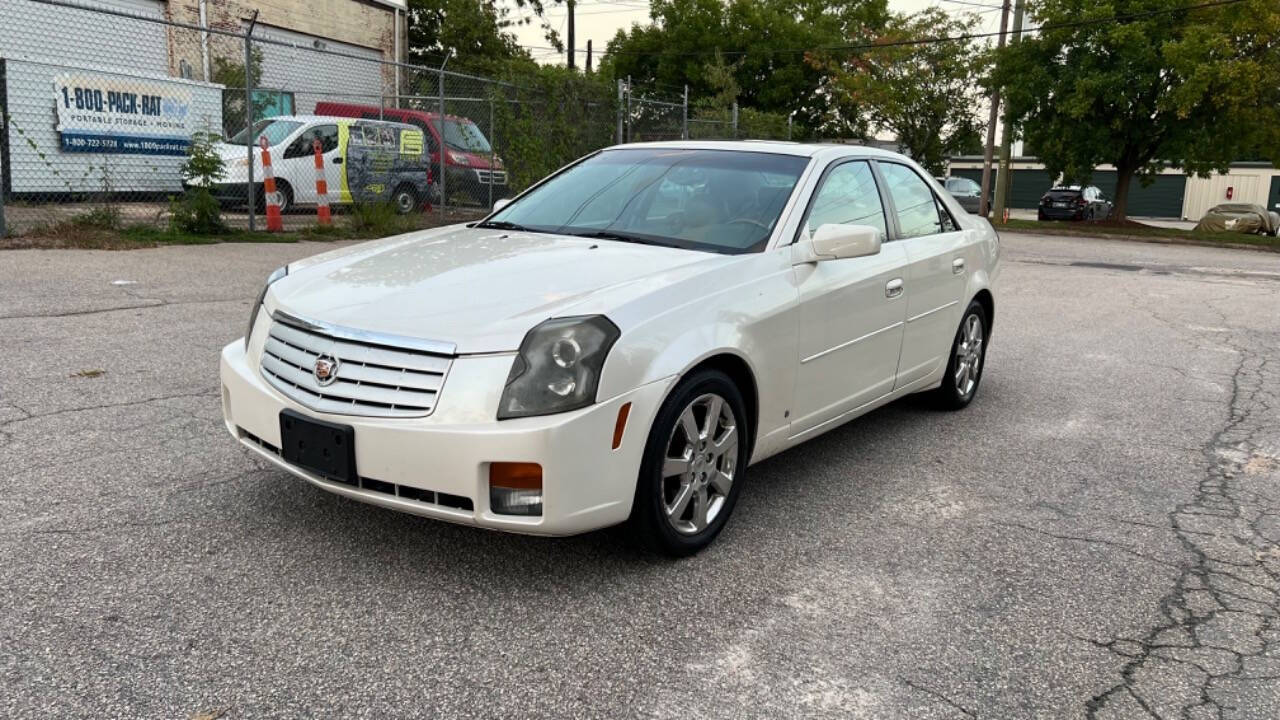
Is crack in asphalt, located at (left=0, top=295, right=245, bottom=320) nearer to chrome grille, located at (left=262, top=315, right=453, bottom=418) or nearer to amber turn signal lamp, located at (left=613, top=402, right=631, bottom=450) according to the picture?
chrome grille, located at (left=262, top=315, right=453, bottom=418)

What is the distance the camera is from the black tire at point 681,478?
10.9 ft

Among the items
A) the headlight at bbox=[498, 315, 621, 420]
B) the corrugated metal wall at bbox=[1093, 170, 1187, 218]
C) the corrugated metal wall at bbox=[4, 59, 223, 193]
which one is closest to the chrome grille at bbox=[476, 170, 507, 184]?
the corrugated metal wall at bbox=[4, 59, 223, 193]

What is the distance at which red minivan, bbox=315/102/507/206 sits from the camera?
16.3 m

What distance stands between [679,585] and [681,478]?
371 millimetres

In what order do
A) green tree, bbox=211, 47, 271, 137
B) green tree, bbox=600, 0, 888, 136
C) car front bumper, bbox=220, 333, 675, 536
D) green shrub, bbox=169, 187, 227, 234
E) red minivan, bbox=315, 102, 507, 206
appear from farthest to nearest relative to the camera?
green tree, bbox=600, 0, 888, 136
green tree, bbox=211, 47, 271, 137
red minivan, bbox=315, 102, 507, 206
green shrub, bbox=169, 187, 227, 234
car front bumper, bbox=220, 333, 675, 536

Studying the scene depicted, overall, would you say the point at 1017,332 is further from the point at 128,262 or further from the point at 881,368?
the point at 128,262

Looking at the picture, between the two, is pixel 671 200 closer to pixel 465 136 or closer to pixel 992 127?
pixel 465 136

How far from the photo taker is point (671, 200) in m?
4.54

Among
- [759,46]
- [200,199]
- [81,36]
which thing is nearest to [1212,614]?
[200,199]

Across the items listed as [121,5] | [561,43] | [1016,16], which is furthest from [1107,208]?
[121,5]

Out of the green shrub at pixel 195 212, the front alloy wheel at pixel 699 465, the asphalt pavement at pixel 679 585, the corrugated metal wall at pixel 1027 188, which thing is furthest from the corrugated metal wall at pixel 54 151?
the corrugated metal wall at pixel 1027 188

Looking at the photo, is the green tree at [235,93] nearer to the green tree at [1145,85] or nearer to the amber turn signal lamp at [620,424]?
the amber turn signal lamp at [620,424]

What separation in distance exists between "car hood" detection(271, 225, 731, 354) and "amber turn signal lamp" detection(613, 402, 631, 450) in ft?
1.04

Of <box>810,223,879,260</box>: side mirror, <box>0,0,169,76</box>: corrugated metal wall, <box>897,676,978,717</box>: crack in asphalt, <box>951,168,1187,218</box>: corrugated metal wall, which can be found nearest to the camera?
<box>897,676,978,717</box>: crack in asphalt
